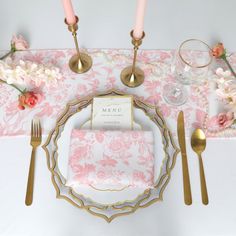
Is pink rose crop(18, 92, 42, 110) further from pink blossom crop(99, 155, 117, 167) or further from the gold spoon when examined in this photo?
the gold spoon

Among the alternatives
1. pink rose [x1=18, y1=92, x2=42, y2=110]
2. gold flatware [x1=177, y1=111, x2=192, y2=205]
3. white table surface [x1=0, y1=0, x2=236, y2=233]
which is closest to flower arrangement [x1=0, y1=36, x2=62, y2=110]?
pink rose [x1=18, y1=92, x2=42, y2=110]

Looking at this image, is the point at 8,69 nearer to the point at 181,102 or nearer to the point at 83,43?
the point at 83,43

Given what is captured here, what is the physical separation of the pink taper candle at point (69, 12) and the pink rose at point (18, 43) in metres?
0.23

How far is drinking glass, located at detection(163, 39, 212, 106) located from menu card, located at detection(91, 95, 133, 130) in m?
0.12

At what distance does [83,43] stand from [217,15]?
1.43ft

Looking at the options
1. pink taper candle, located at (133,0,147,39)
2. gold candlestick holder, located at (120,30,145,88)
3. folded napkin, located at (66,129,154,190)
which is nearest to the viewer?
pink taper candle, located at (133,0,147,39)

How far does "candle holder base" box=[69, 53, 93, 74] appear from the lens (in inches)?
32.1

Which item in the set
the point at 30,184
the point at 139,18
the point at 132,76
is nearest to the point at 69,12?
the point at 139,18

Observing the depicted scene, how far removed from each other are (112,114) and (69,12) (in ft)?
0.89

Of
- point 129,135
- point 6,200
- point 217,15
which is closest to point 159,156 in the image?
point 129,135

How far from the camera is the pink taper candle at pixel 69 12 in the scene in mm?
598

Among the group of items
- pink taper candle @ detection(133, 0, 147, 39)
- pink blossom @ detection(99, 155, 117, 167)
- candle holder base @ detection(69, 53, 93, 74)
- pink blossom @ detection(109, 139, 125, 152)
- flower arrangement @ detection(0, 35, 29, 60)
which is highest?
flower arrangement @ detection(0, 35, 29, 60)

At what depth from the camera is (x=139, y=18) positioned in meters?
0.58

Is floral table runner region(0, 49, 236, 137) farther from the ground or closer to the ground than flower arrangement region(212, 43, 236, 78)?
closer to the ground
